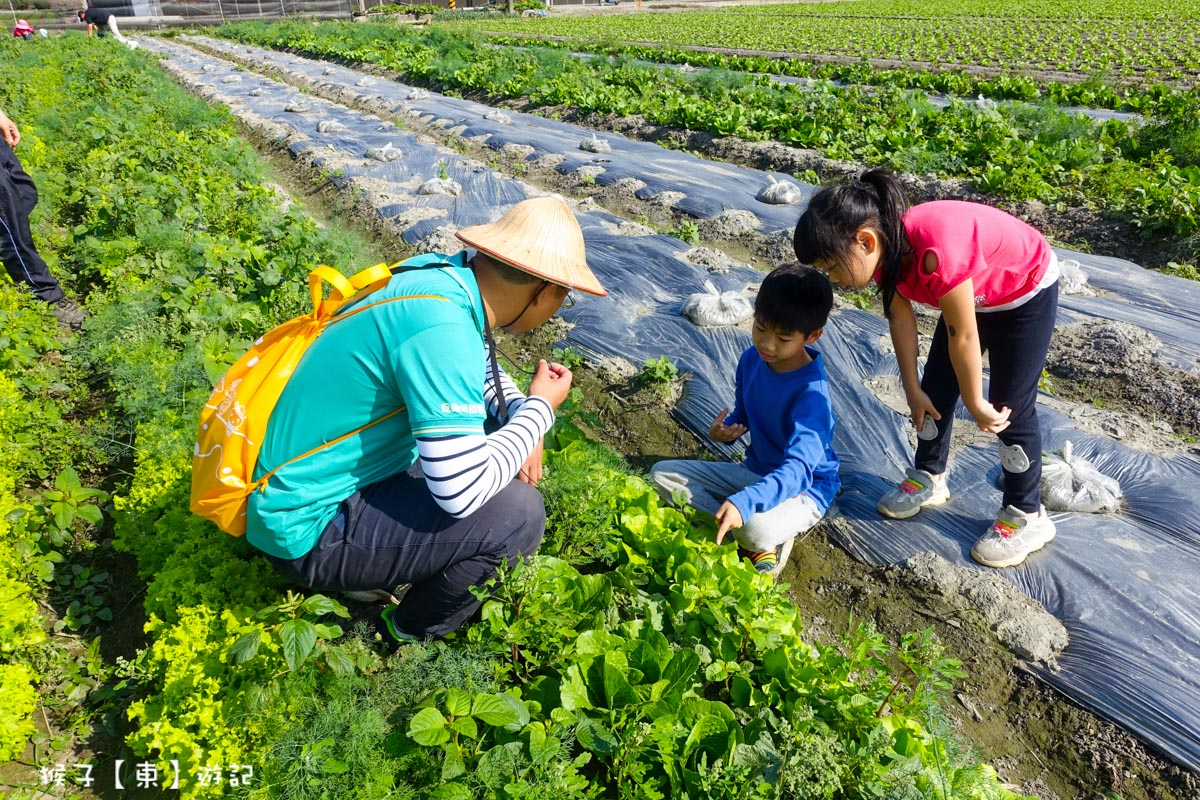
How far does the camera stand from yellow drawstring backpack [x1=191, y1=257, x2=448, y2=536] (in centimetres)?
191

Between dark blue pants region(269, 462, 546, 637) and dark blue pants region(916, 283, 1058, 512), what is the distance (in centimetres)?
180

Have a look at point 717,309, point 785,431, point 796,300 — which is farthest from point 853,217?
point 717,309

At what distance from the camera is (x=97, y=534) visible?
10.1 ft

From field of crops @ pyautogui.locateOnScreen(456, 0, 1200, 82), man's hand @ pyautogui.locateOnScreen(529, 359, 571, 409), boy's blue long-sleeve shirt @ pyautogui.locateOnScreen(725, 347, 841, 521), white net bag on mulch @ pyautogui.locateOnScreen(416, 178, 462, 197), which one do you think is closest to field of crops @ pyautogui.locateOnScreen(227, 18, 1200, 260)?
white net bag on mulch @ pyautogui.locateOnScreen(416, 178, 462, 197)

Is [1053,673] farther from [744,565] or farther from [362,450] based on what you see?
[362,450]

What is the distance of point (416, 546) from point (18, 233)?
406 centimetres

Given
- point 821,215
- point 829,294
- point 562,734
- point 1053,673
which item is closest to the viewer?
point 562,734

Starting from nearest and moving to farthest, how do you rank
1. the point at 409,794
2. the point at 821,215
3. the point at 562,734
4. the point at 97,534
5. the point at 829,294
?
1. the point at 409,794
2. the point at 562,734
3. the point at 821,215
4. the point at 829,294
5. the point at 97,534

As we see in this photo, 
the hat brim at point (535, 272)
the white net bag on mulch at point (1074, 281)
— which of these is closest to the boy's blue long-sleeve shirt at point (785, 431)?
the hat brim at point (535, 272)

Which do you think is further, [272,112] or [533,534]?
[272,112]

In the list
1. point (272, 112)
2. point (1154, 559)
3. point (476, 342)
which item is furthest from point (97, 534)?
point (272, 112)

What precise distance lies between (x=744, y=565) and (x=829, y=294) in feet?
3.51

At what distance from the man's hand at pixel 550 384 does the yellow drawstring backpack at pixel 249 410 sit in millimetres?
551

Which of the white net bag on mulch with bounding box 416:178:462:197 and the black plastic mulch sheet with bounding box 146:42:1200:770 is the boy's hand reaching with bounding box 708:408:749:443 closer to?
the black plastic mulch sheet with bounding box 146:42:1200:770
